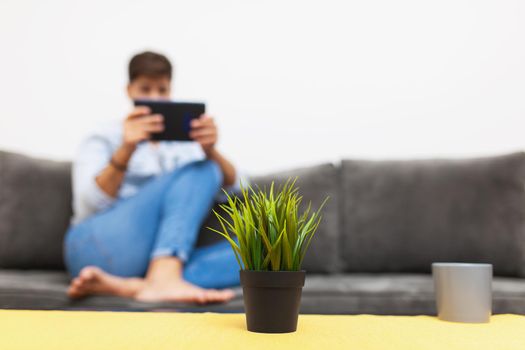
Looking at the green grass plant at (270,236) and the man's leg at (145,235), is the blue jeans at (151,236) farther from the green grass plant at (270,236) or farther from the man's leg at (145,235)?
the green grass plant at (270,236)

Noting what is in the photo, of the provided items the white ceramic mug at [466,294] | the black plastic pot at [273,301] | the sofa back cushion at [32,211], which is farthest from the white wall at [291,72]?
the black plastic pot at [273,301]

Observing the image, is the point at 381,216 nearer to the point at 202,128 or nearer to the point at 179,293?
the point at 202,128

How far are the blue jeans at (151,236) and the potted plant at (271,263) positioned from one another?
0.76 m

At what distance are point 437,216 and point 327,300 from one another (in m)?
0.63

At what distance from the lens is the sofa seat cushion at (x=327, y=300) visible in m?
1.34

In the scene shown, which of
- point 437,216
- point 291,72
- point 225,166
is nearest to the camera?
point 225,166

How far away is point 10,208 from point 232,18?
1089mm

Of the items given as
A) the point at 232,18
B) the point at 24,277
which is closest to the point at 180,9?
the point at 232,18

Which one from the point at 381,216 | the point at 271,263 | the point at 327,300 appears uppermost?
the point at 271,263

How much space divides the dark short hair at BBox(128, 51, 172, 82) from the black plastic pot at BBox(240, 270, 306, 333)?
1.22m

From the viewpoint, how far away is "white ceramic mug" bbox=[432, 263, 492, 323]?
2.64 ft

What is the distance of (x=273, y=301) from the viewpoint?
696mm

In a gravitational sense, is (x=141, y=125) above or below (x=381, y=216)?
above

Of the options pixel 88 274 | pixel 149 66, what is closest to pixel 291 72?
pixel 149 66
